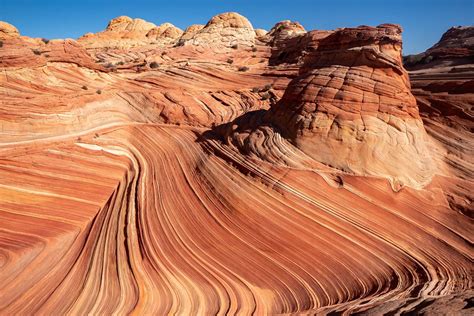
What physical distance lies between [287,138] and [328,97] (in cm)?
157

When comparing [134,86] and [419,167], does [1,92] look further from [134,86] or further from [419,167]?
[419,167]

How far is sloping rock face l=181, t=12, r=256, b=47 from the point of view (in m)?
29.6

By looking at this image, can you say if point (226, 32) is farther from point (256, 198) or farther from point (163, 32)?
point (163, 32)

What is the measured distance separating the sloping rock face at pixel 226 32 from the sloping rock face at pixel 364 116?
68.4ft

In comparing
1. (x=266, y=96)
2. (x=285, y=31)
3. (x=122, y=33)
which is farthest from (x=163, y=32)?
(x=266, y=96)

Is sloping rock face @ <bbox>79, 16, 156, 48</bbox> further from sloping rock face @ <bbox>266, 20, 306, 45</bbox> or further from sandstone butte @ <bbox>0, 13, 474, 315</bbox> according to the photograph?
sandstone butte @ <bbox>0, 13, 474, 315</bbox>

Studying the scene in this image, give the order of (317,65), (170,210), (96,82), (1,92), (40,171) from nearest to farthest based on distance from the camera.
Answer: (170,210) < (40,171) < (317,65) < (1,92) < (96,82)

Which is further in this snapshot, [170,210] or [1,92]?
[1,92]

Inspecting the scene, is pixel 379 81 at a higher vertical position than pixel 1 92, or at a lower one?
higher

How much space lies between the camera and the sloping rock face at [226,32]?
29609 mm

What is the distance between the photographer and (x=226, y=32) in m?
32.2

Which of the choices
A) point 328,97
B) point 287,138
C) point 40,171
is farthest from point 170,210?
point 328,97

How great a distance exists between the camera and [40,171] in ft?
31.0

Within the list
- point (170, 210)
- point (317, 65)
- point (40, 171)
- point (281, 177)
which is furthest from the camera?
point (317, 65)
